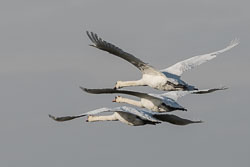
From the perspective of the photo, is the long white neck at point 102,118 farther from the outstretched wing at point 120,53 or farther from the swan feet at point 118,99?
the outstretched wing at point 120,53

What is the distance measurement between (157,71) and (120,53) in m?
3.08

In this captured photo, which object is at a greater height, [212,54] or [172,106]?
[212,54]

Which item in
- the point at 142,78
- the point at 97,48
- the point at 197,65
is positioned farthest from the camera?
the point at 197,65

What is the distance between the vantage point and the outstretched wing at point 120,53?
5625 centimetres

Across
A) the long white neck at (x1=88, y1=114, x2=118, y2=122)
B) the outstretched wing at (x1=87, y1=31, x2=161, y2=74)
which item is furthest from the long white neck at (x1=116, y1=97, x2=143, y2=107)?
the outstretched wing at (x1=87, y1=31, x2=161, y2=74)

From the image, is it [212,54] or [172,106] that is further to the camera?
[212,54]

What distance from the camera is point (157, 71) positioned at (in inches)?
2362

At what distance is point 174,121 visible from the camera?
2542 inches

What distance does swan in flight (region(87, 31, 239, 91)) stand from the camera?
186 feet

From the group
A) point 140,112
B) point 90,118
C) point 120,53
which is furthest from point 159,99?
point 90,118

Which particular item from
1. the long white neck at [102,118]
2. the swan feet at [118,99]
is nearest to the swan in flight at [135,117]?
the long white neck at [102,118]

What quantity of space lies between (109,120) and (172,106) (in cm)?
667

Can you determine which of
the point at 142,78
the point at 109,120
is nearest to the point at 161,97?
the point at 142,78

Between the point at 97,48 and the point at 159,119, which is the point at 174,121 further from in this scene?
the point at 97,48
